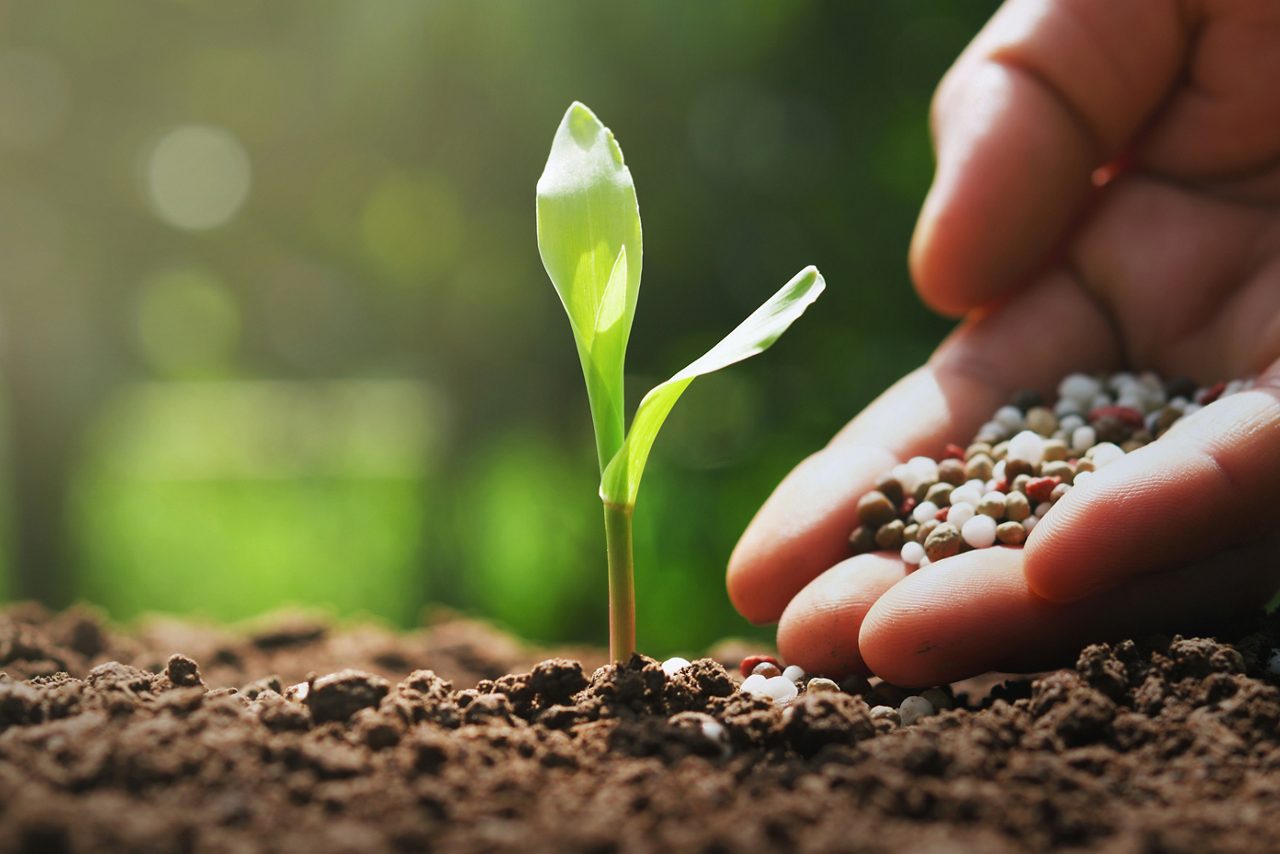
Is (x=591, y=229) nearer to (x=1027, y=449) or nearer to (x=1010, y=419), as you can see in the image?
(x=1027, y=449)

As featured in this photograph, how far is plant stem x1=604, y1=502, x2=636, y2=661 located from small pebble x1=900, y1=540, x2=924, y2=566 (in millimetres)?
388

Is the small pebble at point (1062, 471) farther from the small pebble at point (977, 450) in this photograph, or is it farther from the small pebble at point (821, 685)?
the small pebble at point (821, 685)

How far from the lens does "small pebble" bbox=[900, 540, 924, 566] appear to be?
1466 millimetres

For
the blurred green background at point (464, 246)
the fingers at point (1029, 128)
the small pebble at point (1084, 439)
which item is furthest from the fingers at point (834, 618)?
the blurred green background at point (464, 246)

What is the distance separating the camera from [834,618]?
1409 millimetres

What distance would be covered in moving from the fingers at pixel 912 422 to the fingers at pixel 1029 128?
10cm

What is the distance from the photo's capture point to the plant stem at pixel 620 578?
1.32m

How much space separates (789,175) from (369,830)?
2.79 metres

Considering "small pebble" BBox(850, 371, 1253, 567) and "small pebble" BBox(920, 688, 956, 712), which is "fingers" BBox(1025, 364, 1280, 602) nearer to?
"small pebble" BBox(850, 371, 1253, 567)

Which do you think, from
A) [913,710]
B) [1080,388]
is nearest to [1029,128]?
[1080,388]

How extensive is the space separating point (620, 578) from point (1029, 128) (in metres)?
1.27

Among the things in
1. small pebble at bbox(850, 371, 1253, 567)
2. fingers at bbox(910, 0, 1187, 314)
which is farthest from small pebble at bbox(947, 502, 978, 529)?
fingers at bbox(910, 0, 1187, 314)

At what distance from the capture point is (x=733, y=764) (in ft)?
3.39

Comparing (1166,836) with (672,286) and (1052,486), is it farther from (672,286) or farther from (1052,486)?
(672,286)
